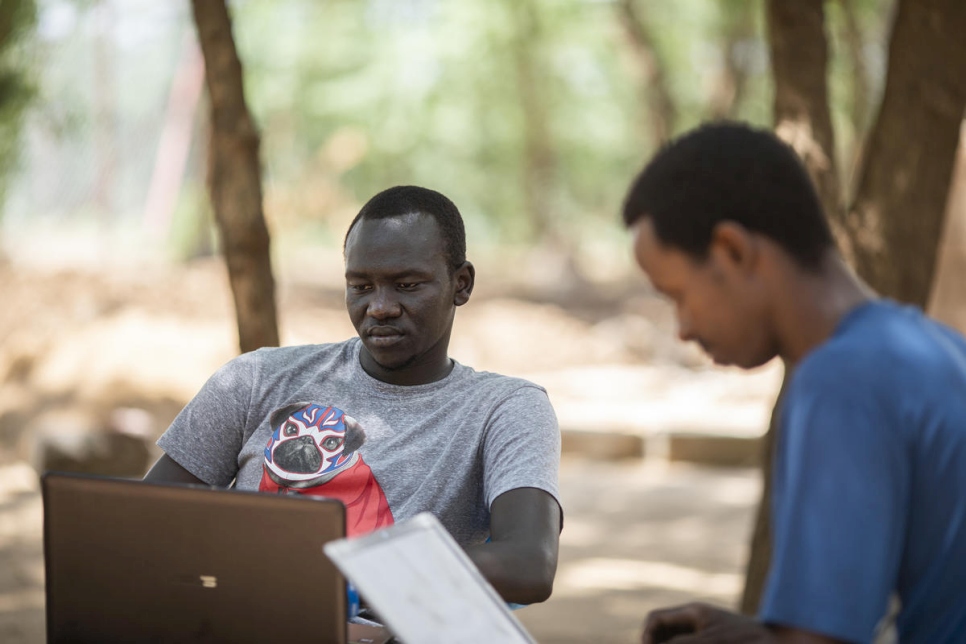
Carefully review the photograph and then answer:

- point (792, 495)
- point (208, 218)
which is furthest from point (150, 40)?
point (792, 495)

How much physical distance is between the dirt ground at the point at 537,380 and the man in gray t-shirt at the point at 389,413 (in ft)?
9.63

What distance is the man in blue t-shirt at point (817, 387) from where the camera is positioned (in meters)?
1.35

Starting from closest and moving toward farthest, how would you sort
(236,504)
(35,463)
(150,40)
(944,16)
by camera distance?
(236,504), (944,16), (35,463), (150,40)

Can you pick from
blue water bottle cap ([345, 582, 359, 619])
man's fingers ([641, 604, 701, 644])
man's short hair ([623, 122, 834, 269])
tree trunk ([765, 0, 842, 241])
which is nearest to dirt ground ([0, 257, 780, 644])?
tree trunk ([765, 0, 842, 241])

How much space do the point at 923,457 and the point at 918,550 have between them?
0.13 m

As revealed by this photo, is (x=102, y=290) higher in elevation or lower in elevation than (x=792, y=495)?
lower

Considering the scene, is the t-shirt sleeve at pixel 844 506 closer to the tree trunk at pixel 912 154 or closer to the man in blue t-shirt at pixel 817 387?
the man in blue t-shirt at pixel 817 387

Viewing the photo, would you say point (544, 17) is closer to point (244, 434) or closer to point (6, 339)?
point (6, 339)

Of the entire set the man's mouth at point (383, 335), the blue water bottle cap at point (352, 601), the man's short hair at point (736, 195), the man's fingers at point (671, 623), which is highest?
the man's short hair at point (736, 195)

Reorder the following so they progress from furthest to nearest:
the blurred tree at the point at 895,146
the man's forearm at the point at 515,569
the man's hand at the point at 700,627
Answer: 1. the blurred tree at the point at 895,146
2. the man's forearm at the point at 515,569
3. the man's hand at the point at 700,627

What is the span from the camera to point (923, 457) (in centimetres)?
138

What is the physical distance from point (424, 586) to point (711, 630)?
384 millimetres

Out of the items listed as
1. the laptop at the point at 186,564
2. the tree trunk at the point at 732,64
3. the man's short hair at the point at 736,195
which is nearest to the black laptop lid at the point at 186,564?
the laptop at the point at 186,564

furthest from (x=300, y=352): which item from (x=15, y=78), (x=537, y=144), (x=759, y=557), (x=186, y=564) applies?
(x=537, y=144)
